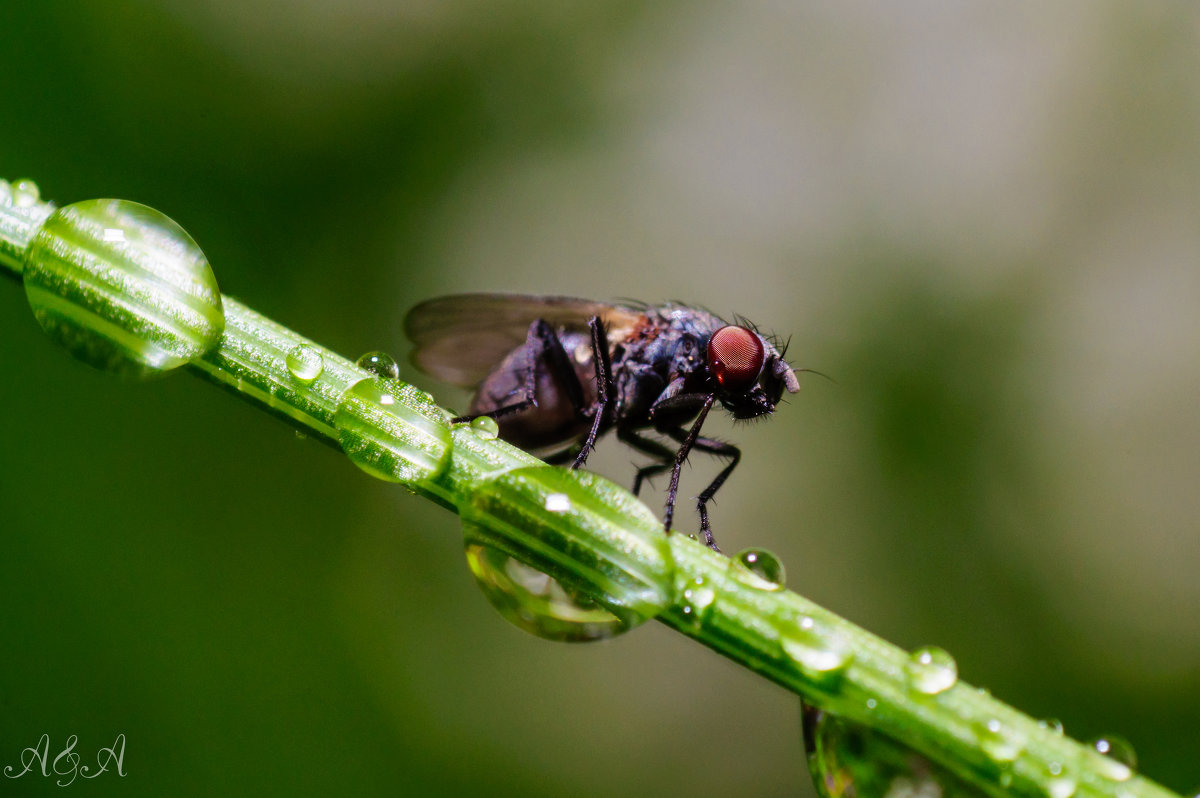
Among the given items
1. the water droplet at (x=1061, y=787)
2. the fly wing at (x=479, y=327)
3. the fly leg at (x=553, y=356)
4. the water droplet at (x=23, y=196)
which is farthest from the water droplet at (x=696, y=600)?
the fly wing at (x=479, y=327)

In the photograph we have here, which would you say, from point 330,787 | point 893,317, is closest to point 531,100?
point 893,317

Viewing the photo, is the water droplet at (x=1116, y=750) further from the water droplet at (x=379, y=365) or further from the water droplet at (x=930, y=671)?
the water droplet at (x=379, y=365)

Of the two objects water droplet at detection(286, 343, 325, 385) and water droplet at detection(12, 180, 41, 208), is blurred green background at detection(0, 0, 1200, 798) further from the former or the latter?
water droplet at detection(286, 343, 325, 385)

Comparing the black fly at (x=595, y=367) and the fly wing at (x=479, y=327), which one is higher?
the fly wing at (x=479, y=327)

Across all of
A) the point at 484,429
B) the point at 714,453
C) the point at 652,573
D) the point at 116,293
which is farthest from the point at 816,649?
the point at 714,453

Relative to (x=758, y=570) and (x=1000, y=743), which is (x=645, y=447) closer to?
(x=758, y=570)

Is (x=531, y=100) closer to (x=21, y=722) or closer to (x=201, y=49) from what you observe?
(x=201, y=49)
